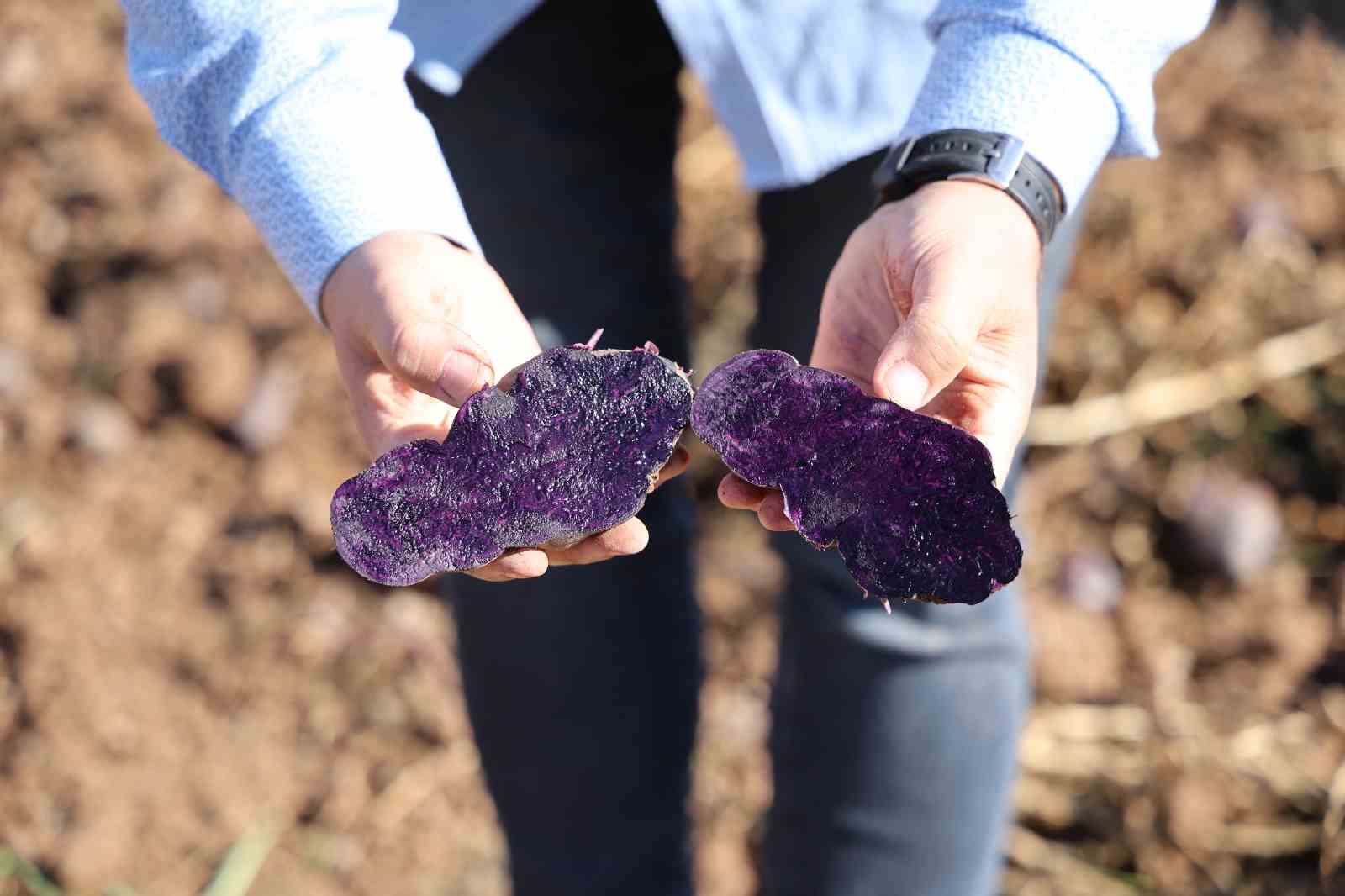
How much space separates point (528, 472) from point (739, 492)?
23 cm

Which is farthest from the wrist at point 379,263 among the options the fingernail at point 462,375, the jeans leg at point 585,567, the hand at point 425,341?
the jeans leg at point 585,567

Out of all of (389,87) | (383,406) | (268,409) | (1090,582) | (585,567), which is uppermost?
(389,87)

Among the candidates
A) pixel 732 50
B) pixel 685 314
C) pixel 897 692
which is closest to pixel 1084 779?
pixel 897 692

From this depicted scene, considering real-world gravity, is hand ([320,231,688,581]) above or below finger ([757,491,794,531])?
above

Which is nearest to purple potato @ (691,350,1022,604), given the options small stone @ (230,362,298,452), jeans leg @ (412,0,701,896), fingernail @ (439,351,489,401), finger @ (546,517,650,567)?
finger @ (546,517,650,567)

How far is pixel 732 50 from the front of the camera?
153cm

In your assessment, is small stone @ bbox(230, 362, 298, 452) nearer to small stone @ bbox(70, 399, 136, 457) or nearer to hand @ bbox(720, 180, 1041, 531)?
small stone @ bbox(70, 399, 136, 457)

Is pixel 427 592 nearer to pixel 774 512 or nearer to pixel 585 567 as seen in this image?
pixel 585 567

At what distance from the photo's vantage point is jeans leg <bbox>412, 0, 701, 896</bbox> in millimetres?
1629

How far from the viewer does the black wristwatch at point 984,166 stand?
1.36m

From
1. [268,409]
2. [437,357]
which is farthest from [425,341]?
[268,409]

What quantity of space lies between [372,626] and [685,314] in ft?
3.63

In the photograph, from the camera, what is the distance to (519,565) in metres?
1.33

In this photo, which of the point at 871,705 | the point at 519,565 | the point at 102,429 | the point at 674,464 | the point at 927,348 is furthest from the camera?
the point at 102,429
